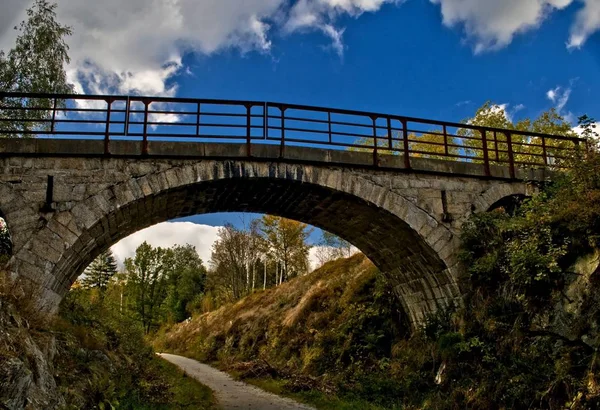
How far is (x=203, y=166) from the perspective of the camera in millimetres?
10992

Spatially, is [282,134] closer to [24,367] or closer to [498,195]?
[498,195]

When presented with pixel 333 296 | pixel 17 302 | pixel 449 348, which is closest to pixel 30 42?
pixel 17 302

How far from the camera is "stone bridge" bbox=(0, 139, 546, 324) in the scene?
33.0 ft

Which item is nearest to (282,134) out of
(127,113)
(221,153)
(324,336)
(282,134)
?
(282,134)

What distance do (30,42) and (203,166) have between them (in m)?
11.8

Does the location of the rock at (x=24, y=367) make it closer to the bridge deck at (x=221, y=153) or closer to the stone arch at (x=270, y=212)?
the stone arch at (x=270, y=212)

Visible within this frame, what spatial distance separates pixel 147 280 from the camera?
168 ft

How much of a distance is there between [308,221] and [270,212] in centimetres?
113

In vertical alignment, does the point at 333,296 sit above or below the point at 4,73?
below

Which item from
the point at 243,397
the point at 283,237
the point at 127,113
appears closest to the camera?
the point at 127,113

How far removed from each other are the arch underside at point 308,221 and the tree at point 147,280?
40.5 metres

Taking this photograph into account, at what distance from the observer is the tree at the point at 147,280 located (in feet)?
166

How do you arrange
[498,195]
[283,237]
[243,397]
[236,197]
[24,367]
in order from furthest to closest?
1. [283,237]
2. [243,397]
3. [498,195]
4. [236,197]
5. [24,367]

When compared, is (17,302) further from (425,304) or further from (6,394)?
(425,304)
